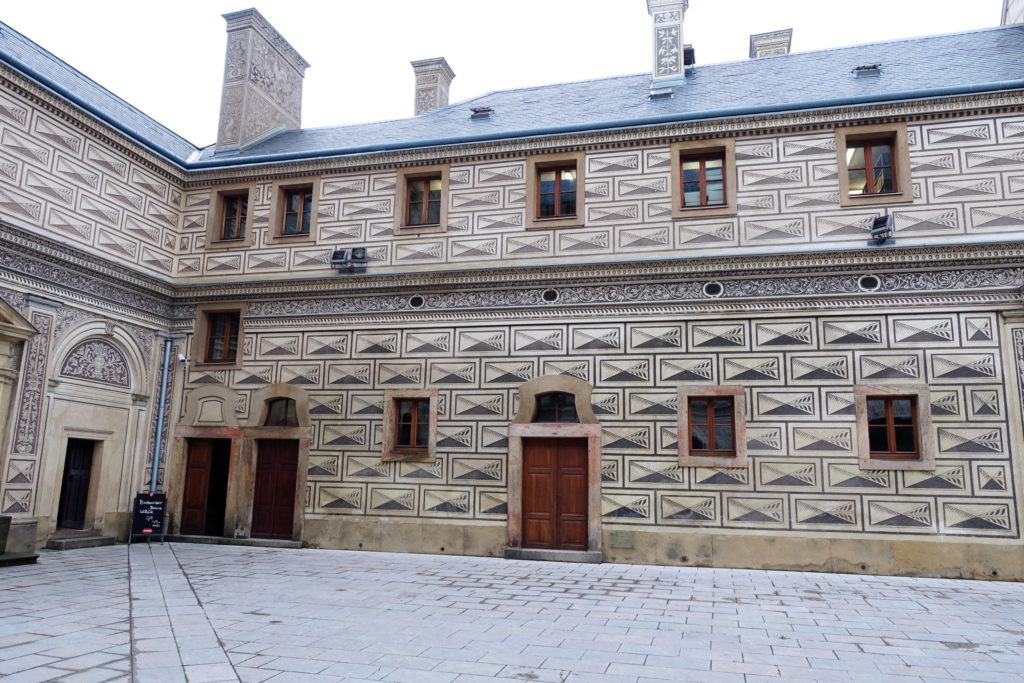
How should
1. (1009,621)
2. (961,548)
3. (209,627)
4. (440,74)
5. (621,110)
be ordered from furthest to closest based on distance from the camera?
(440,74)
(621,110)
(961,548)
(1009,621)
(209,627)

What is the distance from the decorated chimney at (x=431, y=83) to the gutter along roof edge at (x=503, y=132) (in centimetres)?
512

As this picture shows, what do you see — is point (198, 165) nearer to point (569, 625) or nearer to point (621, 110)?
point (621, 110)

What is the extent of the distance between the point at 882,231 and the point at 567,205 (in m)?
5.22

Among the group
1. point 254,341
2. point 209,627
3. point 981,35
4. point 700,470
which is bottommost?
point 209,627

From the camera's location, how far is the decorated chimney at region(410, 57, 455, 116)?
768 inches

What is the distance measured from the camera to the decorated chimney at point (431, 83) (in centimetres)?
1950

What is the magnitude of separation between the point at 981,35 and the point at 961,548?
1007 centimetres

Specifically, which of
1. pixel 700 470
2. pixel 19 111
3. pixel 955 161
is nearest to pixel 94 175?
pixel 19 111

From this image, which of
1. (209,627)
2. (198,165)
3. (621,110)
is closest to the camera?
(209,627)

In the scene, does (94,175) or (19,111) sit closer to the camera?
(19,111)

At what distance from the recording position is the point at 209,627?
7098 millimetres

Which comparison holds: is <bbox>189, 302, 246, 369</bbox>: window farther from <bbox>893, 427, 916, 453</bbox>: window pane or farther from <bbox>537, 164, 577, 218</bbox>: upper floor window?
<bbox>893, 427, 916, 453</bbox>: window pane

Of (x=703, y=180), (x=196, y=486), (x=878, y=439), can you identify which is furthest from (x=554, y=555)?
(x=196, y=486)

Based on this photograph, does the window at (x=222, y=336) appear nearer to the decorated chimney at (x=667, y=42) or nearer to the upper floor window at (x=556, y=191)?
the upper floor window at (x=556, y=191)
